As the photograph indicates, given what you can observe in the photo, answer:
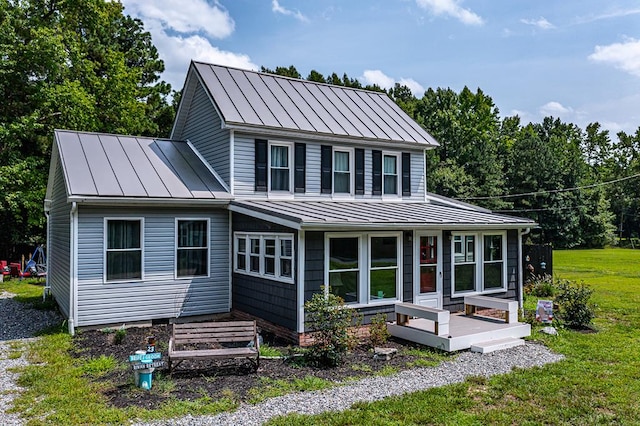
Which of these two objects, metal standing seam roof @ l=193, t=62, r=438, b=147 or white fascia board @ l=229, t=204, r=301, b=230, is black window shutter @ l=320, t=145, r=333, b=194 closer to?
metal standing seam roof @ l=193, t=62, r=438, b=147

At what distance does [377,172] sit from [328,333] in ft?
23.2

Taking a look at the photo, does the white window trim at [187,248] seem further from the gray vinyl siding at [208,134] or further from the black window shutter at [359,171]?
the black window shutter at [359,171]

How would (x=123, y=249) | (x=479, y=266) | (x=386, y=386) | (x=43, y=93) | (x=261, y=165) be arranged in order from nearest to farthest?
(x=386, y=386) → (x=123, y=249) → (x=479, y=266) → (x=261, y=165) → (x=43, y=93)

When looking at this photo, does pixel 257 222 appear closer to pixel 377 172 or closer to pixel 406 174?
pixel 377 172

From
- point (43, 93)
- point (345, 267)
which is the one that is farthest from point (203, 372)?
point (43, 93)

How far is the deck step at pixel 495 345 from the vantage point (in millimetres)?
9516

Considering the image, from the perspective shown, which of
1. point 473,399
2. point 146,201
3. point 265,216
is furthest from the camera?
point 146,201

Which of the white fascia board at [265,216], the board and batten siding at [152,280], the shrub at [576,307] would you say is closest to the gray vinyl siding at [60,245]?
the board and batten siding at [152,280]

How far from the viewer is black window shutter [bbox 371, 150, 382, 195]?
1449cm

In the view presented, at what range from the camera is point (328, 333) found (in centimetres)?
859

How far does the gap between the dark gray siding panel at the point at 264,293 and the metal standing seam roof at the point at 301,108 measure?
9.17 feet

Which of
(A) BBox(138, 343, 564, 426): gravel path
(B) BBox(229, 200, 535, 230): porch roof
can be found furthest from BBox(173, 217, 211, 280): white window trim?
(A) BBox(138, 343, 564, 426): gravel path

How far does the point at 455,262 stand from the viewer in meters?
12.2

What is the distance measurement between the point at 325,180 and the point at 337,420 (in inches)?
334
